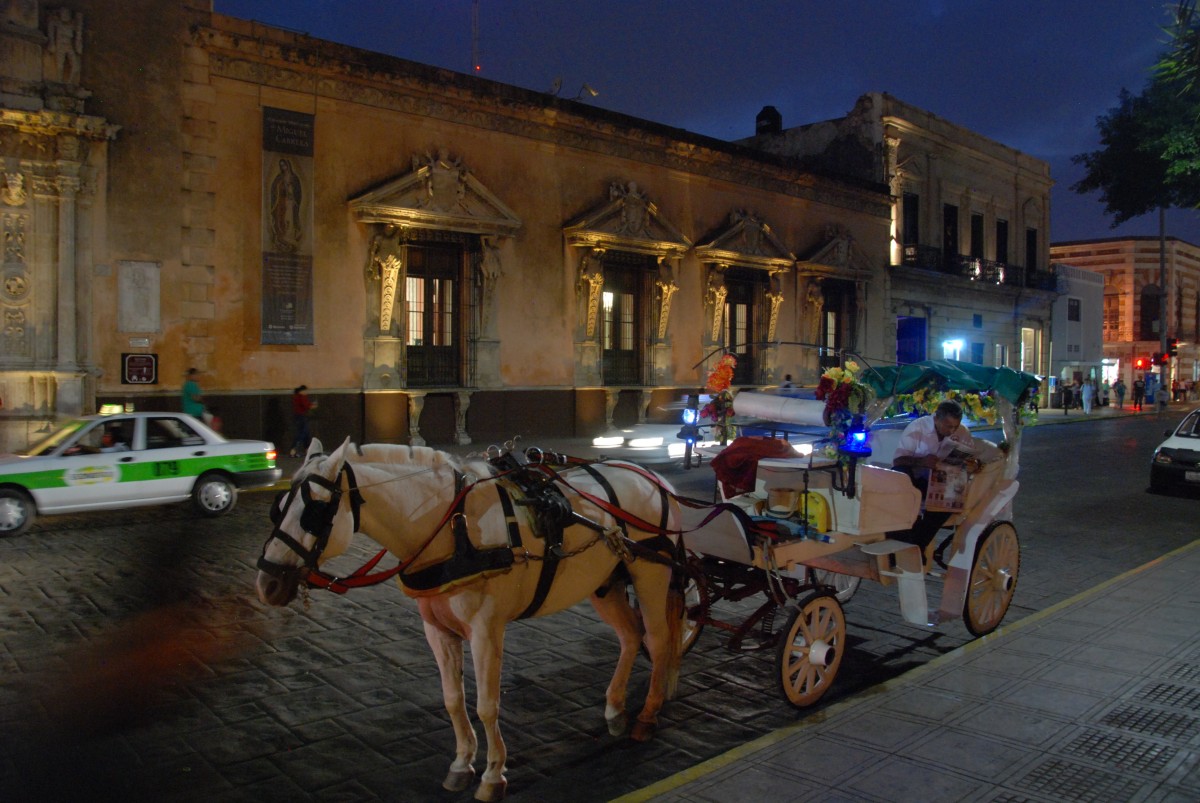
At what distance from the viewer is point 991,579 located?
7125mm

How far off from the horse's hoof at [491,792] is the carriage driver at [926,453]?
403 cm

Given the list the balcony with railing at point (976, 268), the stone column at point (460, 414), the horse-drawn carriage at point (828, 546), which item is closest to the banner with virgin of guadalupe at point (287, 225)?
the stone column at point (460, 414)

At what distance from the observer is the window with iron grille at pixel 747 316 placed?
26.5 meters

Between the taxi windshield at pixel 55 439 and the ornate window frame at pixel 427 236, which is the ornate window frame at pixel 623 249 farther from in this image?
the taxi windshield at pixel 55 439

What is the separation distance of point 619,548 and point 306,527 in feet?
5.62

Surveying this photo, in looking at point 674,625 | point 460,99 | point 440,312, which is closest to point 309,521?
point 674,625

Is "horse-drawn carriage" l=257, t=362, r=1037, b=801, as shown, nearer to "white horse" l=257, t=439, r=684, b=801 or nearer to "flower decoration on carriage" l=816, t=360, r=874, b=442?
"white horse" l=257, t=439, r=684, b=801

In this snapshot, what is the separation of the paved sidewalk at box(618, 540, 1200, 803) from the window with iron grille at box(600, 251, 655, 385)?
16.9 meters

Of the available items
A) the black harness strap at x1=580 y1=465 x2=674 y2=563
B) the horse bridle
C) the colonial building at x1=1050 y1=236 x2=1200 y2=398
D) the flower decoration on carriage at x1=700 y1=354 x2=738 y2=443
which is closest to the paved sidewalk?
the black harness strap at x1=580 y1=465 x2=674 y2=563

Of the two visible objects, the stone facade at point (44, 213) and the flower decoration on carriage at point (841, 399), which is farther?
the stone facade at point (44, 213)

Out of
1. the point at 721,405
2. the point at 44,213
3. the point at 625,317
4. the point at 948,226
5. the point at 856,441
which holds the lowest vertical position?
the point at 856,441

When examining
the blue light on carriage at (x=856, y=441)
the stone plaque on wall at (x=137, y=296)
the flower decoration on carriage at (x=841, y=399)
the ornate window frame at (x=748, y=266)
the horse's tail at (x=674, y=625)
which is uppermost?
the ornate window frame at (x=748, y=266)

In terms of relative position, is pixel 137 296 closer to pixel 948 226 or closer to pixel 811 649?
pixel 811 649

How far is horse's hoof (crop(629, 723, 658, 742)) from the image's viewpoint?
4.94 metres
